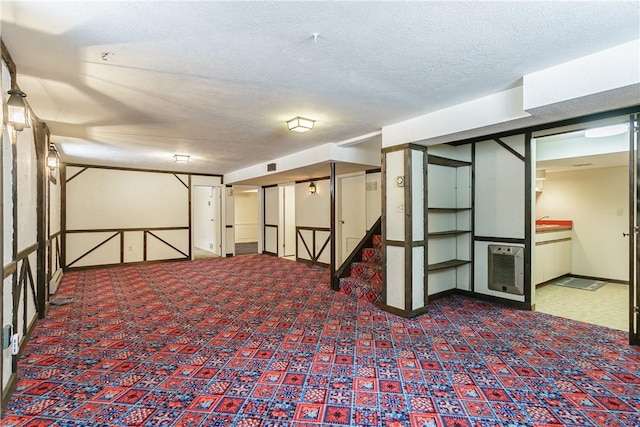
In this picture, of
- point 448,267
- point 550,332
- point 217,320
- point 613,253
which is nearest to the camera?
point 550,332

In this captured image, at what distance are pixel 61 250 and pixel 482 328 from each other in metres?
8.26

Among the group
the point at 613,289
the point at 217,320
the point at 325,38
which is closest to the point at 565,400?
the point at 325,38

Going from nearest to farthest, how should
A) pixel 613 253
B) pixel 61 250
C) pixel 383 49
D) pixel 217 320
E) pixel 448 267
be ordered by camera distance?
Answer: 1. pixel 383 49
2. pixel 217 320
3. pixel 448 267
4. pixel 613 253
5. pixel 61 250

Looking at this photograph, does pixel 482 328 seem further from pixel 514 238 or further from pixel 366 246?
pixel 366 246

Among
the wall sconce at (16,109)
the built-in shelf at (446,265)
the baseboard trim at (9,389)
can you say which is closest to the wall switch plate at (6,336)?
the baseboard trim at (9,389)

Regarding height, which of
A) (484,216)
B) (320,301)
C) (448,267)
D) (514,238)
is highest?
(484,216)

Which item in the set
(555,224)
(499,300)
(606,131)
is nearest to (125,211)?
(499,300)

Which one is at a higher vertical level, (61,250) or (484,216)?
(484,216)

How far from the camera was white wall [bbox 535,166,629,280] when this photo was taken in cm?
564

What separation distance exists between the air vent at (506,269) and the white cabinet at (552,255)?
1129 millimetres

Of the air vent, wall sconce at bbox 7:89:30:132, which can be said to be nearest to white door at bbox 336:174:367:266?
the air vent

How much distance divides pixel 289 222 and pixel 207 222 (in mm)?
3075

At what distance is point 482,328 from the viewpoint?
351cm

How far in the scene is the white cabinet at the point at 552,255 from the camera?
17.0 ft
